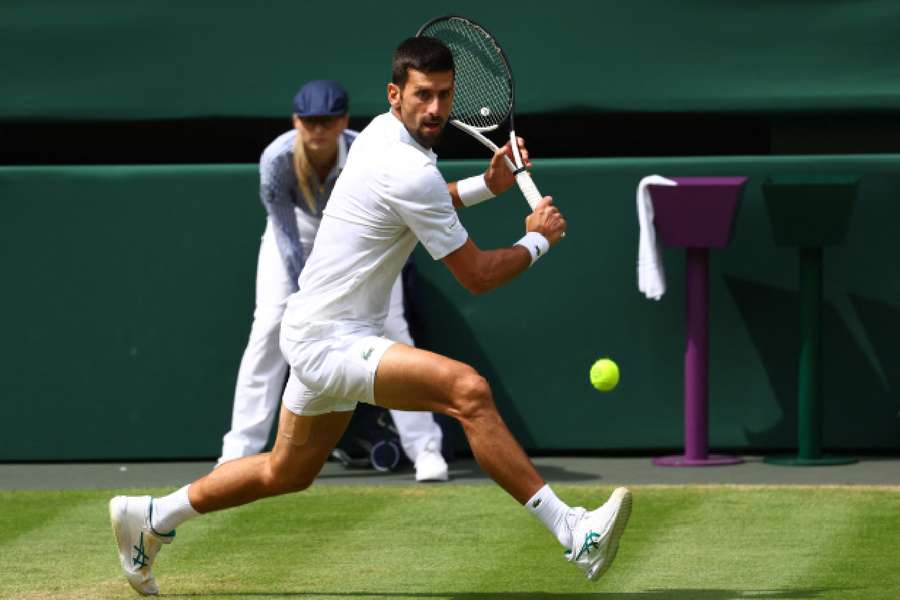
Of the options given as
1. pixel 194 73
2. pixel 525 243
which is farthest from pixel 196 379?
pixel 525 243

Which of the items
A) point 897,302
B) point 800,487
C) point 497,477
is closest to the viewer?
point 497,477

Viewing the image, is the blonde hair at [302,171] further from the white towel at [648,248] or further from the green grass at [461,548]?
the white towel at [648,248]

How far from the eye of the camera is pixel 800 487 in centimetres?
789

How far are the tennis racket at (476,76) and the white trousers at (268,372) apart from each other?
6.47ft

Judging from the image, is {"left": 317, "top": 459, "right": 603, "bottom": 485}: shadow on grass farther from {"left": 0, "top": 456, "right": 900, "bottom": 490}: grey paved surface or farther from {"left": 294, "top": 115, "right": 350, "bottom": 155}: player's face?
{"left": 294, "top": 115, "right": 350, "bottom": 155}: player's face

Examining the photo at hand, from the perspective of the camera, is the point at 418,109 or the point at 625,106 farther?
the point at 625,106

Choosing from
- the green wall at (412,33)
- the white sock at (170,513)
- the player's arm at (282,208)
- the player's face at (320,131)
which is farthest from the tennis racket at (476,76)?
the green wall at (412,33)

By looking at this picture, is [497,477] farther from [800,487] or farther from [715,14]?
[715,14]

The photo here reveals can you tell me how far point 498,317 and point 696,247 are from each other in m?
1.04

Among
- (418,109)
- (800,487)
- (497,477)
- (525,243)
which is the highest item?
(418,109)

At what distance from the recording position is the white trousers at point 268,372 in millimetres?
8469

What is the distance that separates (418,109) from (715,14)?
3.67 m

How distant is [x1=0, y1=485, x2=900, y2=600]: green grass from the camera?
Result: 5.83m

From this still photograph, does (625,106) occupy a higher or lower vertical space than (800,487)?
higher
